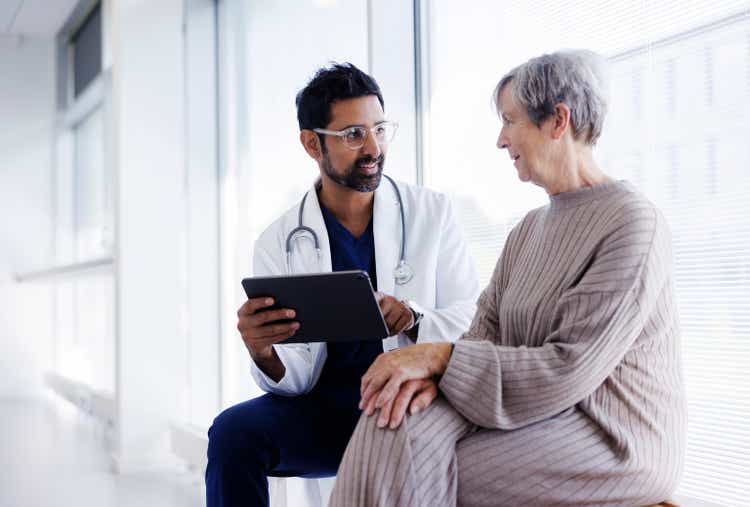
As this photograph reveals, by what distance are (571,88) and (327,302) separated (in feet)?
1.95

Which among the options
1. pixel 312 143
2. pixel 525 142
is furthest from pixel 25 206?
pixel 525 142

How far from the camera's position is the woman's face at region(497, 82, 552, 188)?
149 centimetres

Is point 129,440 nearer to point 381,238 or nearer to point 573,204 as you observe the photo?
point 381,238

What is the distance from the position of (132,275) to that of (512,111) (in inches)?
104

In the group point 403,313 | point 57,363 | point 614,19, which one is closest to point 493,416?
point 403,313

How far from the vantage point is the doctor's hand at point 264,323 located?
1.59 meters

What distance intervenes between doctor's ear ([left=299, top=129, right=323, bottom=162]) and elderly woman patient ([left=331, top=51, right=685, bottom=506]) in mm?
810

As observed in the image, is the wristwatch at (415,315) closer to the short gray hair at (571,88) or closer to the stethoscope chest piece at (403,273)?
the stethoscope chest piece at (403,273)

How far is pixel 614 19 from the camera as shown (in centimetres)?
183

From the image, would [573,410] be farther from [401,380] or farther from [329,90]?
[329,90]

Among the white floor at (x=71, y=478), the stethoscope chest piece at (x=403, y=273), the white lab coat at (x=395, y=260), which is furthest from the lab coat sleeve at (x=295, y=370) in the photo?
the white floor at (x=71, y=478)

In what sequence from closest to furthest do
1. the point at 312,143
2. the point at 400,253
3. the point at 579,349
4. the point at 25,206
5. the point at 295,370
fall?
1. the point at 579,349
2. the point at 295,370
3. the point at 400,253
4. the point at 312,143
5. the point at 25,206

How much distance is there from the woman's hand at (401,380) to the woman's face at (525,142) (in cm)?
38

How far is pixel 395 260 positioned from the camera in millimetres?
1938
